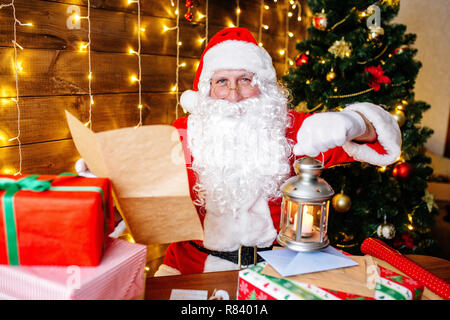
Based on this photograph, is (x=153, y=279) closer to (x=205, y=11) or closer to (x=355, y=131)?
(x=355, y=131)

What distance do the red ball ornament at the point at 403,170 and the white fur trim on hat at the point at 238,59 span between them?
1.15 m

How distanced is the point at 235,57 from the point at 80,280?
1.27 meters

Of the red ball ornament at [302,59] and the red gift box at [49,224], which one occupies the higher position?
the red ball ornament at [302,59]

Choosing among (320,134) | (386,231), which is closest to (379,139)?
(320,134)

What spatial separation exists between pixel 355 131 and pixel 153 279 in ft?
2.45

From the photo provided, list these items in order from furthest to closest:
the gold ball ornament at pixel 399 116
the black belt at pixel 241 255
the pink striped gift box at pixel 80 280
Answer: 1. the gold ball ornament at pixel 399 116
2. the black belt at pixel 241 255
3. the pink striped gift box at pixel 80 280

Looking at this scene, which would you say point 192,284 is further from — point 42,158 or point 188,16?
point 188,16

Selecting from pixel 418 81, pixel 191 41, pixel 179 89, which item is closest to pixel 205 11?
pixel 191 41

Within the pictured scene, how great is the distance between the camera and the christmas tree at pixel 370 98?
2.09 meters

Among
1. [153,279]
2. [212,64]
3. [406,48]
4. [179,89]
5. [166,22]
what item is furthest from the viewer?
[179,89]

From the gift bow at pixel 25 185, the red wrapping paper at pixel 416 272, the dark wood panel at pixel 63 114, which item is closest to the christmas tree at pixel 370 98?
the dark wood panel at pixel 63 114

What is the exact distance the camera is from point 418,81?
164 inches

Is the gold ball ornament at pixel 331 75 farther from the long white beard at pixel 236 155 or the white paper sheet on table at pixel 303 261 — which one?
the white paper sheet on table at pixel 303 261

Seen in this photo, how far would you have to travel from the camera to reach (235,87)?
1579mm
